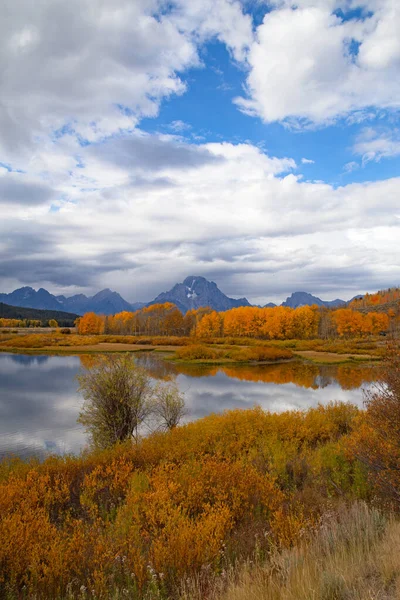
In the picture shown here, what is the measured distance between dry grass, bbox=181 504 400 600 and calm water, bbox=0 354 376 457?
14.0 m

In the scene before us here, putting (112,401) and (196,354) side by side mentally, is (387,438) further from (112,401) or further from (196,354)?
(196,354)

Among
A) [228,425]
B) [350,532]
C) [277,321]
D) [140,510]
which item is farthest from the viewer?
[277,321]

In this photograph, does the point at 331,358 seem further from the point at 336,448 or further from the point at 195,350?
the point at 336,448

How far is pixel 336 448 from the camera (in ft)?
40.5

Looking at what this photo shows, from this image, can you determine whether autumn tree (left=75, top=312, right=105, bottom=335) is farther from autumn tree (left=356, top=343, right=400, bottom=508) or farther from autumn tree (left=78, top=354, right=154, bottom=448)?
autumn tree (left=356, top=343, right=400, bottom=508)

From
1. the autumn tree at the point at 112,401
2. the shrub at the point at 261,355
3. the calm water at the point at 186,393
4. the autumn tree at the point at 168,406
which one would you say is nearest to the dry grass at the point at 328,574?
the autumn tree at the point at 112,401

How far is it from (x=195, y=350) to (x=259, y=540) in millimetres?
56574

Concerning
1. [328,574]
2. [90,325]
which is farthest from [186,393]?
[90,325]

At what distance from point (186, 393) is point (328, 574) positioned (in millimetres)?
28490

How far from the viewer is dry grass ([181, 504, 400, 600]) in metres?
4.41

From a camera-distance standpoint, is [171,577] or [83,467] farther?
[83,467]

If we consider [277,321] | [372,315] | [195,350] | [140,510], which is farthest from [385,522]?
[372,315]

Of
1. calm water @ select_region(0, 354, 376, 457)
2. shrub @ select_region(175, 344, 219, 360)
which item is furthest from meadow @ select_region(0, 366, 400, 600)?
shrub @ select_region(175, 344, 219, 360)

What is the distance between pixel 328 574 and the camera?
475 cm
